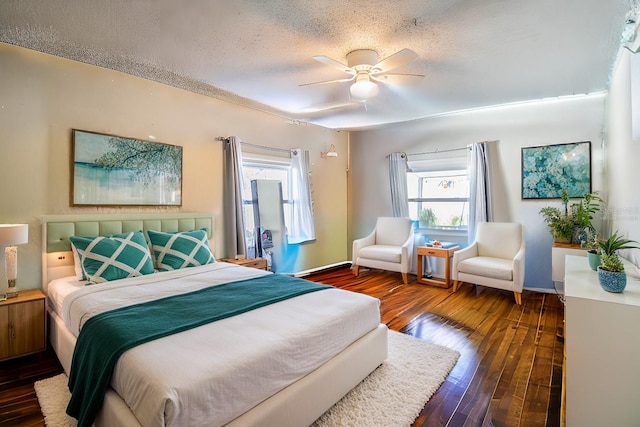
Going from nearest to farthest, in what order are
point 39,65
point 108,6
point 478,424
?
point 478,424 → point 108,6 → point 39,65

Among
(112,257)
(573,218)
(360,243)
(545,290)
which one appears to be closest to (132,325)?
(112,257)

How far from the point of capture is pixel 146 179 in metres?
3.20

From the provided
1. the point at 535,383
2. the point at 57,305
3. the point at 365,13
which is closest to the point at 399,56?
the point at 365,13

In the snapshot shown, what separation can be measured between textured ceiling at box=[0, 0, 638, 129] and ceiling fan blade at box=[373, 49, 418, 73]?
16 centimetres

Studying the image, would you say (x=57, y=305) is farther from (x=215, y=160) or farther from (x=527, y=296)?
(x=527, y=296)

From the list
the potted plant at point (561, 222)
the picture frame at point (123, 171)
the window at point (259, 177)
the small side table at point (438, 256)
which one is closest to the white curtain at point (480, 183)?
the small side table at point (438, 256)

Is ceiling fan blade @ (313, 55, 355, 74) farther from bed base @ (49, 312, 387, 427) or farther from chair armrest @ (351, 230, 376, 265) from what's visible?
chair armrest @ (351, 230, 376, 265)

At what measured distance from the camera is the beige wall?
2463mm

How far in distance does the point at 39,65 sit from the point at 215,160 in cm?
176

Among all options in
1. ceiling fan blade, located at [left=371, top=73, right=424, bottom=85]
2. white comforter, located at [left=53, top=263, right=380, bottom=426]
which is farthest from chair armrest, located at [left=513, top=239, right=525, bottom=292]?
ceiling fan blade, located at [left=371, top=73, right=424, bottom=85]

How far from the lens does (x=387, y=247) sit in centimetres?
486

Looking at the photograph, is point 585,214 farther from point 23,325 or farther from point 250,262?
point 23,325

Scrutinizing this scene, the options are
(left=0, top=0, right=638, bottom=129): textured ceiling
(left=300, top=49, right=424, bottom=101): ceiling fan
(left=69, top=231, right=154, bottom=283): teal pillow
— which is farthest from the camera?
(left=69, top=231, right=154, bottom=283): teal pillow

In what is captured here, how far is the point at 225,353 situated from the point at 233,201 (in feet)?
8.84
